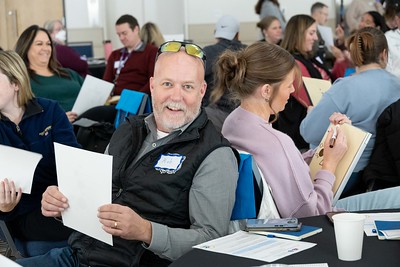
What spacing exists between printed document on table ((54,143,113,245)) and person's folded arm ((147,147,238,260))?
0.19 metres

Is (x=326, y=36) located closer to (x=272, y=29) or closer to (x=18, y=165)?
(x=272, y=29)

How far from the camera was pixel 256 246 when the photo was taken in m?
2.02

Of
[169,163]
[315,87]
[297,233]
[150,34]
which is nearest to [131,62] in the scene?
[150,34]

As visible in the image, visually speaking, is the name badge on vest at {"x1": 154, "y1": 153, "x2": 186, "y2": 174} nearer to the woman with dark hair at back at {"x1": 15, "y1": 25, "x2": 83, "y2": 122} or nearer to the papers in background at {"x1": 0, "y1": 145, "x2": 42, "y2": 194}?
the papers in background at {"x1": 0, "y1": 145, "x2": 42, "y2": 194}

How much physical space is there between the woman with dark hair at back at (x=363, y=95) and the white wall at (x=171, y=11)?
7604 millimetres

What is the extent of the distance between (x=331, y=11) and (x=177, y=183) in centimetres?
945

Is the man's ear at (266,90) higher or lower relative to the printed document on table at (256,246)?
higher

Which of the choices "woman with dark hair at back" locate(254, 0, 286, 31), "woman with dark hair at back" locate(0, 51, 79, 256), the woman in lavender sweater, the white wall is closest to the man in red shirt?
"woman with dark hair at back" locate(254, 0, 286, 31)

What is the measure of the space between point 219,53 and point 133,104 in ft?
2.65

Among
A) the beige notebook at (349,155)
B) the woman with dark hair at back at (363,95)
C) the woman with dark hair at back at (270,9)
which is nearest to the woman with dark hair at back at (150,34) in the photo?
the woman with dark hair at back at (270,9)

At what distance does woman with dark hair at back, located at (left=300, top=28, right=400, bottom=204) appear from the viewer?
3.70 meters

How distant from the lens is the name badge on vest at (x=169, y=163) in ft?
7.64

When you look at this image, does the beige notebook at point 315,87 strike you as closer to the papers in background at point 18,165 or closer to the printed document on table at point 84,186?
the papers in background at point 18,165

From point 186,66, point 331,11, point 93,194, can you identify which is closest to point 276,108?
point 186,66
